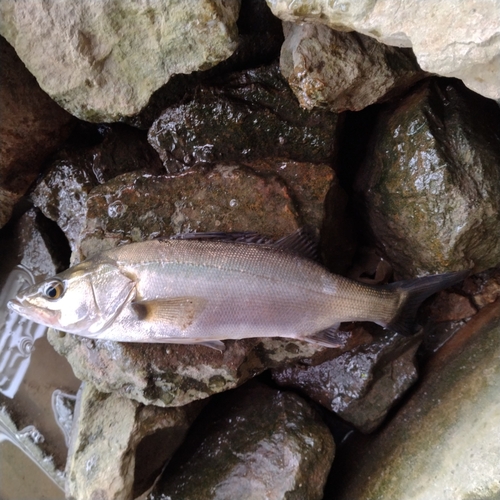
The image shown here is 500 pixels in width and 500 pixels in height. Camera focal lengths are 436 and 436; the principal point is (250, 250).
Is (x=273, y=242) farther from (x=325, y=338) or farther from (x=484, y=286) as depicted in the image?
(x=484, y=286)

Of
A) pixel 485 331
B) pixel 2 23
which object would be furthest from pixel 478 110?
pixel 2 23

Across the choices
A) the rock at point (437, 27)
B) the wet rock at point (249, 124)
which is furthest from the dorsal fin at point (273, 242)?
the rock at point (437, 27)

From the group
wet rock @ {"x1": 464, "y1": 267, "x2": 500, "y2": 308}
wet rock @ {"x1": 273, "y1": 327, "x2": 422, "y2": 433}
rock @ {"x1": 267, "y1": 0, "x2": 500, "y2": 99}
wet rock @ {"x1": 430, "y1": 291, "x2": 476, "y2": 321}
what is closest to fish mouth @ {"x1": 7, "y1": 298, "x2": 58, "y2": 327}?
wet rock @ {"x1": 273, "y1": 327, "x2": 422, "y2": 433}

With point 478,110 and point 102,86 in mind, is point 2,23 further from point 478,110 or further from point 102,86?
point 478,110

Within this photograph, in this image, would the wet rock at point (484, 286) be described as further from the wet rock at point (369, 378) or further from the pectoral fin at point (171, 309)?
the pectoral fin at point (171, 309)

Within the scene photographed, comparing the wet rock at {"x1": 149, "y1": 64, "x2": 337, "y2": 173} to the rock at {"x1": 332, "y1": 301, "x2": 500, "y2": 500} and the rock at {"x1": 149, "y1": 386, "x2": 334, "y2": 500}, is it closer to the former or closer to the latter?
the rock at {"x1": 332, "y1": 301, "x2": 500, "y2": 500}

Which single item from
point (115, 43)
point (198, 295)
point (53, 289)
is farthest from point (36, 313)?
point (115, 43)
